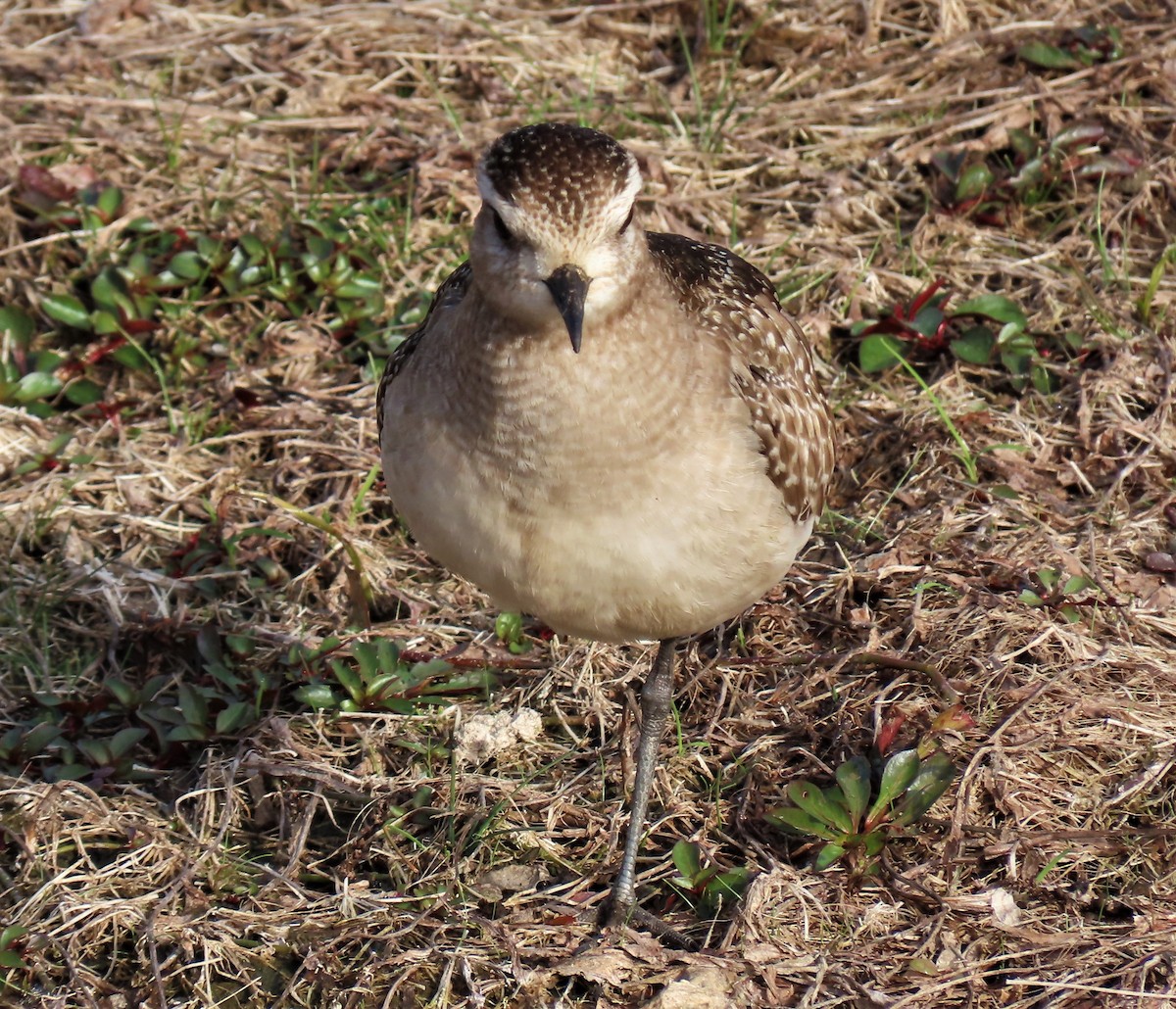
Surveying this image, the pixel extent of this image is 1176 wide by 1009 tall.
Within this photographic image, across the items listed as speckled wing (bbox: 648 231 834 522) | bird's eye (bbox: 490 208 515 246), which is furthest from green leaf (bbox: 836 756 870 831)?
bird's eye (bbox: 490 208 515 246)

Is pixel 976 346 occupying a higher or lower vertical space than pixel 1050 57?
lower

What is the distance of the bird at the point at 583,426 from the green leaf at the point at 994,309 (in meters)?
2.11

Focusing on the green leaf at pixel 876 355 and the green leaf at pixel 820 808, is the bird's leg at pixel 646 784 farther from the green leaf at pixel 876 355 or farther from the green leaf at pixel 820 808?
the green leaf at pixel 876 355

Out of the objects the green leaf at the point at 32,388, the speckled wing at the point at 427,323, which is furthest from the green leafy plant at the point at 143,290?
the speckled wing at the point at 427,323

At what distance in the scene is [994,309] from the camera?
624cm

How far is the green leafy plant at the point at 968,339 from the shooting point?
20.1 feet

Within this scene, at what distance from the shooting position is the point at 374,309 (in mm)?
6438

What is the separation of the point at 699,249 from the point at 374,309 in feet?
6.29

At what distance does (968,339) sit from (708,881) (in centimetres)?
271

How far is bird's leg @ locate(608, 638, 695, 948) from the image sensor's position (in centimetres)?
448

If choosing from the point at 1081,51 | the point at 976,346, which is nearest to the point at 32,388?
the point at 976,346

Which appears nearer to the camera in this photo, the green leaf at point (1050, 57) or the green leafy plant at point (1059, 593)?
the green leafy plant at point (1059, 593)

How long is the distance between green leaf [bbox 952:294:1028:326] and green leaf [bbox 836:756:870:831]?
8.03ft

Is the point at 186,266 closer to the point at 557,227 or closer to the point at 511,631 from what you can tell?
the point at 511,631
